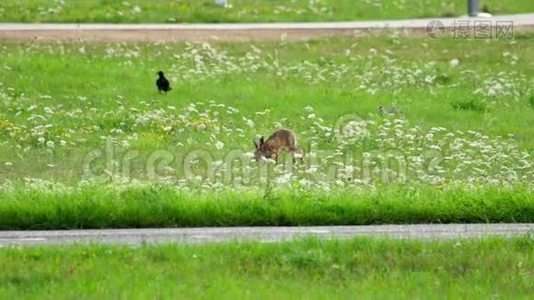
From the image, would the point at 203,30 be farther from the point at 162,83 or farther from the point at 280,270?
the point at 280,270

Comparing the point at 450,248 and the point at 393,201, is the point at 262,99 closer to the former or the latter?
the point at 393,201

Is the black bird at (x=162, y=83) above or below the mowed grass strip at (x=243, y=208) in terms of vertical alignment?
above

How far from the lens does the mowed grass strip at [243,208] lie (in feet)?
46.6

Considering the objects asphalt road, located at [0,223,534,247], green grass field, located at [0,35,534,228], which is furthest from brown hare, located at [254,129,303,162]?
asphalt road, located at [0,223,534,247]

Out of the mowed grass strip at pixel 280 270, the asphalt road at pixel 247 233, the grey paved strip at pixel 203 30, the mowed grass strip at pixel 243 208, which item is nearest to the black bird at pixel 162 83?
the grey paved strip at pixel 203 30

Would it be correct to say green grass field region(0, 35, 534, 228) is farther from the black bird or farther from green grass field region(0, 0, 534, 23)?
green grass field region(0, 0, 534, 23)

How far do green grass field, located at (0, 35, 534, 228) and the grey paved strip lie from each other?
Result: 64 centimetres

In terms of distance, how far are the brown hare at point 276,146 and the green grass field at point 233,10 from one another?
1433 centimetres

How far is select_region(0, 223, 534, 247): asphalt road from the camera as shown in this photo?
13.2m

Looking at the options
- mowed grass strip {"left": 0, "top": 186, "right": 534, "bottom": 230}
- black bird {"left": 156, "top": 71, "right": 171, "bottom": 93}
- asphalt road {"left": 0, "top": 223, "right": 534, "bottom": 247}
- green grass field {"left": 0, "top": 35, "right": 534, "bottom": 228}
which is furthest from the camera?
black bird {"left": 156, "top": 71, "right": 171, "bottom": 93}

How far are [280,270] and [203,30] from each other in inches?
762

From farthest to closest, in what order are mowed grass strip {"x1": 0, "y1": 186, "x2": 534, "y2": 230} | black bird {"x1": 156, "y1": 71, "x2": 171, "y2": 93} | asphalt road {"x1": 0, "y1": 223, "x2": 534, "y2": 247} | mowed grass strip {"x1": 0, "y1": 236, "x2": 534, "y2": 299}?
1. black bird {"x1": 156, "y1": 71, "x2": 171, "y2": 93}
2. mowed grass strip {"x1": 0, "y1": 186, "x2": 534, "y2": 230}
3. asphalt road {"x1": 0, "y1": 223, "x2": 534, "y2": 247}
4. mowed grass strip {"x1": 0, "y1": 236, "x2": 534, "y2": 299}

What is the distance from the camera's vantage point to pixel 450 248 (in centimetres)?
1234

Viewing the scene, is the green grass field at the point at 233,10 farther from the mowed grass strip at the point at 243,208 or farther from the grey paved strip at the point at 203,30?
the mowed grass strip at the point at 243,208
